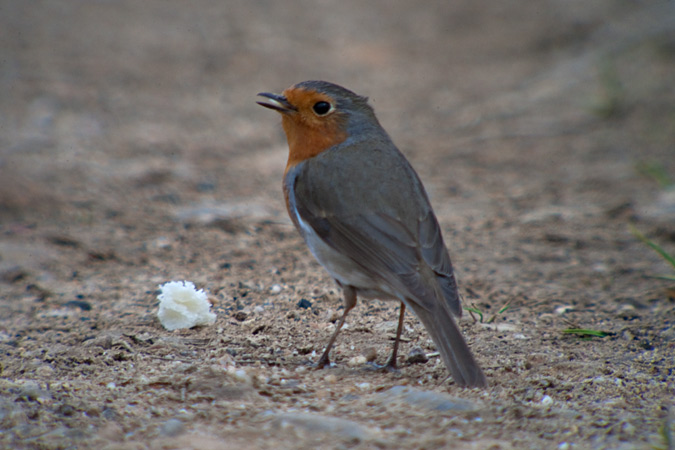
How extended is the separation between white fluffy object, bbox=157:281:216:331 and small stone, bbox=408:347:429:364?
1.07 meters

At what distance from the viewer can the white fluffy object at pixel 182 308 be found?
379cm

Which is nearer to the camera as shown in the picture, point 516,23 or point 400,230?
point 400,230

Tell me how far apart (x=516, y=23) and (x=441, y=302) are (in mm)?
8528

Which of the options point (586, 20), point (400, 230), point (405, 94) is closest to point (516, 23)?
point (586, 20)

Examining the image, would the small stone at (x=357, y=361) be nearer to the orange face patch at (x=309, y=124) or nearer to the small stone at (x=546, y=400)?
the small stone at (x=546, y=400)

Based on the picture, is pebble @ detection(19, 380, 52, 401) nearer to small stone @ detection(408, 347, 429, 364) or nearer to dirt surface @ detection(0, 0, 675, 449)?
dirt surface @ detection(0, 0, 675, 449)

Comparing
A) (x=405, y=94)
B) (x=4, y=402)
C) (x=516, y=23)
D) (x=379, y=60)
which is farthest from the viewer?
(x=516, y=23)

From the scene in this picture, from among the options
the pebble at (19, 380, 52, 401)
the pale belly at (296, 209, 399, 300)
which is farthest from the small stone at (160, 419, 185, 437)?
the pale belly at (296, 209, 399, 300)

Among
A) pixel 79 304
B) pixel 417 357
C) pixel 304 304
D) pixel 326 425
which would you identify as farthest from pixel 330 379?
pixel 79 304

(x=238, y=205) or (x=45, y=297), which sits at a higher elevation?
(x=238, y=205)

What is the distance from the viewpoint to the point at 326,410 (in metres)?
2.92

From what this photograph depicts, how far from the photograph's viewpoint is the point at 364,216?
3.62 meters

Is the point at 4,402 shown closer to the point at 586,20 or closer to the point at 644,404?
the point at 644,404

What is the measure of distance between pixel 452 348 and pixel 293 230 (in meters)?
2.46
